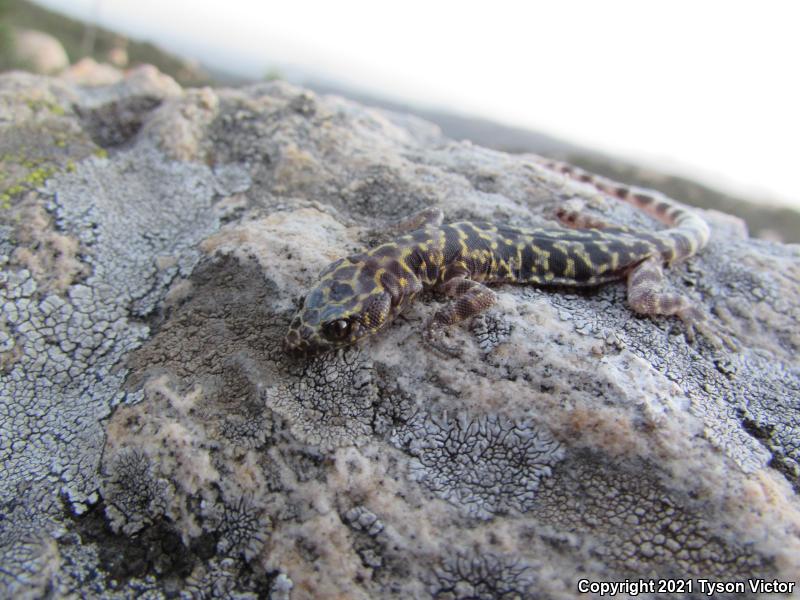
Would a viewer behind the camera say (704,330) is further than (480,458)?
Yes

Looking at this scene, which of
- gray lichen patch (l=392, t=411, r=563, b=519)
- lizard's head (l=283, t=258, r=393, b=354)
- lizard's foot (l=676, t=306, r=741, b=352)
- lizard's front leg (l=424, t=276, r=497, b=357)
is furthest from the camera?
lizard's foot (l=676, t=306, r=741, b=352)

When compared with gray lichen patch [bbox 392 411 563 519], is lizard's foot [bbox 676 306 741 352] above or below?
above

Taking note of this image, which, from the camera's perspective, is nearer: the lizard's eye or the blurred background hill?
the lizard's eye

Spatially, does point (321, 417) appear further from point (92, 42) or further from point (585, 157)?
point (92, 42)

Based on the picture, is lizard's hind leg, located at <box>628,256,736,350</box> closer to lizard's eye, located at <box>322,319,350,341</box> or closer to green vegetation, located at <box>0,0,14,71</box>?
lizard's eye, located at <box>322,319,350,341</box>

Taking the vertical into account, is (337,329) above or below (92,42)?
above

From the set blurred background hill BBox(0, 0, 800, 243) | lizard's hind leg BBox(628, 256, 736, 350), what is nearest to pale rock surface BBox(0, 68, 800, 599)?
lizard's hind leg BBox(628, 256, 736, 350)

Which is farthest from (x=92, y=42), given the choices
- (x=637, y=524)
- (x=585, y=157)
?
(x=637, y=524)
